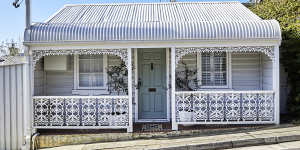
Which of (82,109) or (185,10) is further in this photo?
(185,10)

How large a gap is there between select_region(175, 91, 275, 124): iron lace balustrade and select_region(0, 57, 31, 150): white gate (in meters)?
4.07

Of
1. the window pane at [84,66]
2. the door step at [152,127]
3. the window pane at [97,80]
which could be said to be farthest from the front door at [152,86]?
the window pane at [84,66]

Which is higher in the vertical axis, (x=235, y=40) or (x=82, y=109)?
(x=235, y=40)

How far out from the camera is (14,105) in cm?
608

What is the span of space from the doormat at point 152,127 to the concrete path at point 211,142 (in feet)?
1.53

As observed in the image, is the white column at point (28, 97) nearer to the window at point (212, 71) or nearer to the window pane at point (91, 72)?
the window pane at point (91, 72)

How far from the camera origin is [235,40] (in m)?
6.57

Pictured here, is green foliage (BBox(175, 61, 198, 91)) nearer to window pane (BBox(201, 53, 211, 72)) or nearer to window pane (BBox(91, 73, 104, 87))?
window pane (BBox(201, 53, 211, 72))

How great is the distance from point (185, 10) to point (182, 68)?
223cm

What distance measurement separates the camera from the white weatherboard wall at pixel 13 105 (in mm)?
5797

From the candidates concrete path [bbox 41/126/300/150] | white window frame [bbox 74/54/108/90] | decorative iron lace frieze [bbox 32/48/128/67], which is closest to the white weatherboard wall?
decorative iron lace frieze [bbox 32/48/128/67]

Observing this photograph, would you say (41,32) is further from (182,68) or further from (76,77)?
(182,68)

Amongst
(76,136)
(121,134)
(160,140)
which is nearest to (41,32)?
(76,136)

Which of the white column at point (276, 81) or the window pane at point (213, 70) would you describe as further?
the window pane at point (213, 70)
